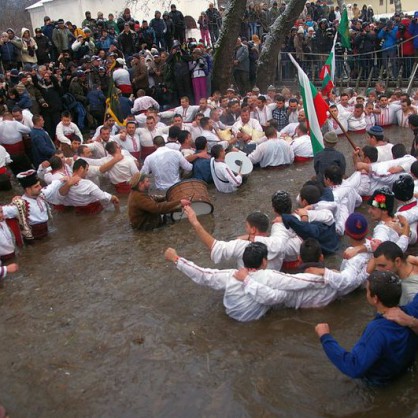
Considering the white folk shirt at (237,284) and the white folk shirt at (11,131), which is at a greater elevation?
the white folk shirt at (11,131)

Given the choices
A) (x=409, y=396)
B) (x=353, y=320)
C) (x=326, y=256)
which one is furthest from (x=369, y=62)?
(x=409, y=396)

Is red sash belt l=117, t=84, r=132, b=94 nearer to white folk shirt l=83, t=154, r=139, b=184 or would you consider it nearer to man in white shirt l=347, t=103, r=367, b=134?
white folk shirt l=83, t=154, r=139, b=184

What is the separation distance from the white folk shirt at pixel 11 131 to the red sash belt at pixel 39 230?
4.09 m

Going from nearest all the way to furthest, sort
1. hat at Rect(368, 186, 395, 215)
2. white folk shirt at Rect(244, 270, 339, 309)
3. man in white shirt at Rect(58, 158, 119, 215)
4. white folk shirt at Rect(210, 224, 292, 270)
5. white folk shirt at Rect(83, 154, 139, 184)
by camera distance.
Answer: white folk shirt at Rect(244, 270, 339, 309) → white folk shirt at Rect(210, 224, 292, 270) → hat at Rect(368, 186, 395, 215) → man in white shirt at Rect(58, 158, 119, 215) → white folk shirt at Rect(83, 154, 139, 184)

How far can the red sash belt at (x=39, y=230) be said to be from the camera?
335 inches

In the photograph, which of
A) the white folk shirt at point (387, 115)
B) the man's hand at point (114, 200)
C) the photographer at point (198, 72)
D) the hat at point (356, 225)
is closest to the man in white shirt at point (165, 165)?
the man's hand at point (114, 200)

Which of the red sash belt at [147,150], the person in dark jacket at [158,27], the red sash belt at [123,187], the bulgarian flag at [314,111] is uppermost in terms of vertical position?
the person in dark jacket at [158,27]

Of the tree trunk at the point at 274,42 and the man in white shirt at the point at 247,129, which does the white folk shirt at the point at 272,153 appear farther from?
the tree trunk at the point at 274,42

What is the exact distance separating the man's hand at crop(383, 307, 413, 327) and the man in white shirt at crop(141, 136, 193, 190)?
253 inches

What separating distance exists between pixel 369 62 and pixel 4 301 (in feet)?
52.7

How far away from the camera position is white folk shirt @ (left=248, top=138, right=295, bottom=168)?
36.7 ft

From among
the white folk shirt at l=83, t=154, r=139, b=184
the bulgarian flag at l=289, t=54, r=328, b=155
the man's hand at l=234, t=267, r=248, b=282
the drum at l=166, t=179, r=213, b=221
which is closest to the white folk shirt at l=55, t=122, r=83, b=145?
the white folk shirt at l=83, t=154, r=139, b=184

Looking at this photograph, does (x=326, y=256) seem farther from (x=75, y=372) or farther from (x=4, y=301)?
(x=4, y=301)

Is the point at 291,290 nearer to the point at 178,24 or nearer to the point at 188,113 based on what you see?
the point at 188,113
